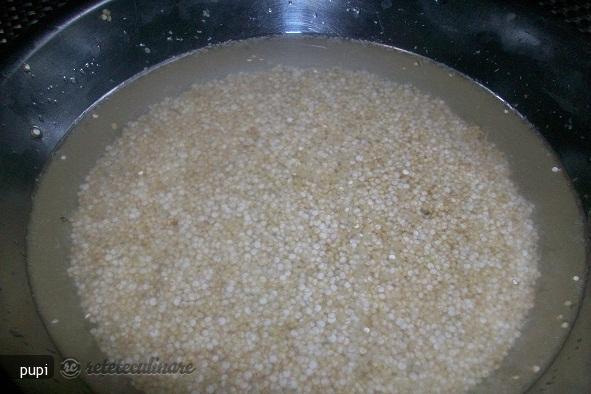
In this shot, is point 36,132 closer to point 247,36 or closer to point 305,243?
point 247,36

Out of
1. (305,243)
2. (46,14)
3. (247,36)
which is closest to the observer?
(305,243)

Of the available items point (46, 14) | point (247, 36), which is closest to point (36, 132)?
point (46, 14)

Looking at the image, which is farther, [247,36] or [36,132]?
[247,36]

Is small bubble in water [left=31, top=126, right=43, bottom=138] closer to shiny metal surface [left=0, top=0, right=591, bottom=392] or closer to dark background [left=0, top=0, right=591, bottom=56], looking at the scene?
shiny metal surface [left=0, top=0, right=591, bottom=392]

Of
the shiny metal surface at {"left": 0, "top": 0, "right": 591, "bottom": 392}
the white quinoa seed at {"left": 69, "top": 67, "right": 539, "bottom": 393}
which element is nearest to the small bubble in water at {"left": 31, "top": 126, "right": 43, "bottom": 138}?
the shiny metal surface at {"left": 0, "top": 0, "right": 591, "bottom": 392}

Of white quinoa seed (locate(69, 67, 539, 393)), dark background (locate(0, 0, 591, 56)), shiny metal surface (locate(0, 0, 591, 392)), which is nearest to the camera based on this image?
white quinoa seed (locate(69, 67, 539, 393))

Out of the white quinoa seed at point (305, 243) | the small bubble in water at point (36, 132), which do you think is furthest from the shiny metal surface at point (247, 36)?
the white quinoa seed at point (305, 243)

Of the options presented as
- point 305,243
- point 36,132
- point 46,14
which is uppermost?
point 46,14
